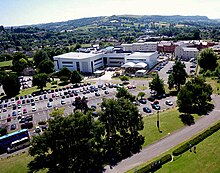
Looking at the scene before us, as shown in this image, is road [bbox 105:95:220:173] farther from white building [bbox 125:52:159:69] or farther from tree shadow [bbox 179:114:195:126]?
white building [bbox 125:52:159:69]

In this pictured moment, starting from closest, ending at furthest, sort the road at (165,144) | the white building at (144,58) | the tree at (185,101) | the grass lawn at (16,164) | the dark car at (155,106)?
the road at (165,144) → the grass lawn at (16,164) → the tree at (185,101) → the dark car at (155,106) → the white building at (144,58)

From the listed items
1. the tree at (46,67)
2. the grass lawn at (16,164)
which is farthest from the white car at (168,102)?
the tree at (46,67)

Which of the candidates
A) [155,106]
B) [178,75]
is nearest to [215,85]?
[178,75]

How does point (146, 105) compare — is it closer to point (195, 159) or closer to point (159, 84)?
point (159, 84)

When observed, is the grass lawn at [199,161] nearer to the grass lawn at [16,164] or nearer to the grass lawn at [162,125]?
the grass lawn at [162,125]

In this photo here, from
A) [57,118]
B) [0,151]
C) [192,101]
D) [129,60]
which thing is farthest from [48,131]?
[129,60]

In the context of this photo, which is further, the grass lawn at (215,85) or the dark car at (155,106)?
the grass lawn at (215,85)

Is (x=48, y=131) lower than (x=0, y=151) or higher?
higher
